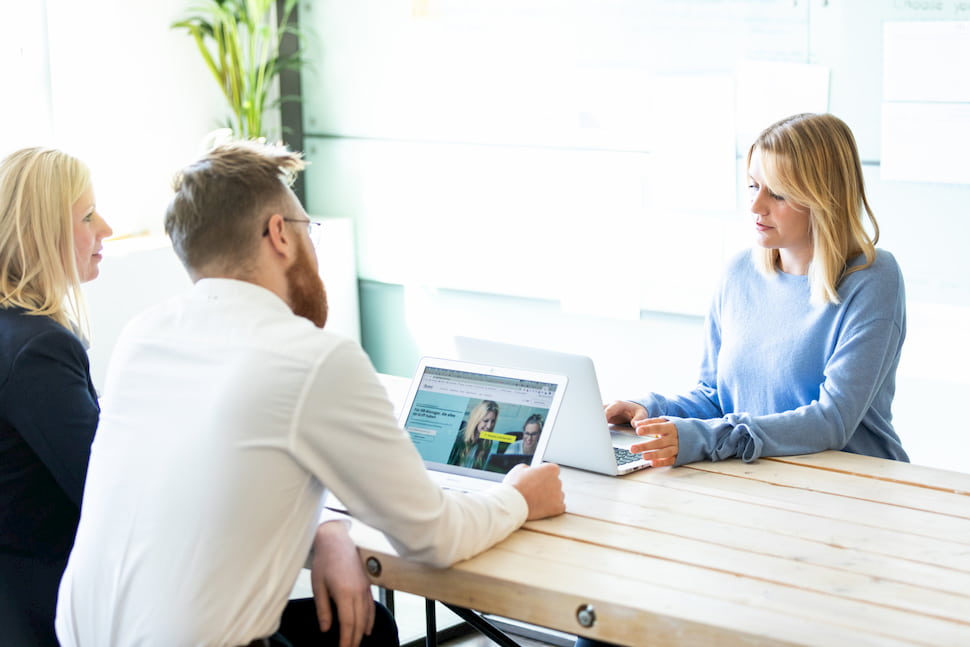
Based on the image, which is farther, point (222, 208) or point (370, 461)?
point (222, 208)

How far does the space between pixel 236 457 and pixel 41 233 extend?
806 millimetres

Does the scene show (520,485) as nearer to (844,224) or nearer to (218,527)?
(218,527)

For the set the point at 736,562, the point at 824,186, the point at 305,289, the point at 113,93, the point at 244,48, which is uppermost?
the point at 244,48

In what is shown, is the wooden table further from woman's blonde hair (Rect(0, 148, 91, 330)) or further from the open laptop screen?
woman's blonde hair (Rect(0, 148, 91, 330))

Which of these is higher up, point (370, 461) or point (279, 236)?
point (279, 236)

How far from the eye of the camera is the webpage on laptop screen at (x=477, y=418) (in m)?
1.89

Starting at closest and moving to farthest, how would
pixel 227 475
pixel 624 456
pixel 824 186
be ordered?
pixel 227 475, pixel 624 456, pixel 824 186

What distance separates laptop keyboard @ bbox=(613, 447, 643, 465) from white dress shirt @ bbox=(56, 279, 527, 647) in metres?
0.54

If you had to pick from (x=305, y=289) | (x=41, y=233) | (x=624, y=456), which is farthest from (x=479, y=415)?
(x=41, y=233)

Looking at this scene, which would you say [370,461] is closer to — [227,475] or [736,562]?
[227,475]

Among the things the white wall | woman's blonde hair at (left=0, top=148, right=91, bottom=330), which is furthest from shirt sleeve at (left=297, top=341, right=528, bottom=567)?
the white wall

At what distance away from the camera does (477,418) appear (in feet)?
6.36

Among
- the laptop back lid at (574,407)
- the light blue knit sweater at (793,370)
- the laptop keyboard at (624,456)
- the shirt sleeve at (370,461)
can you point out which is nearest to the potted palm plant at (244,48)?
the light blue knit sweater at (793,370)

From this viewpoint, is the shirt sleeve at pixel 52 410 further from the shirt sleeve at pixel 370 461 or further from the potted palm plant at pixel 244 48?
the potted palm plant at pixel 244 48
